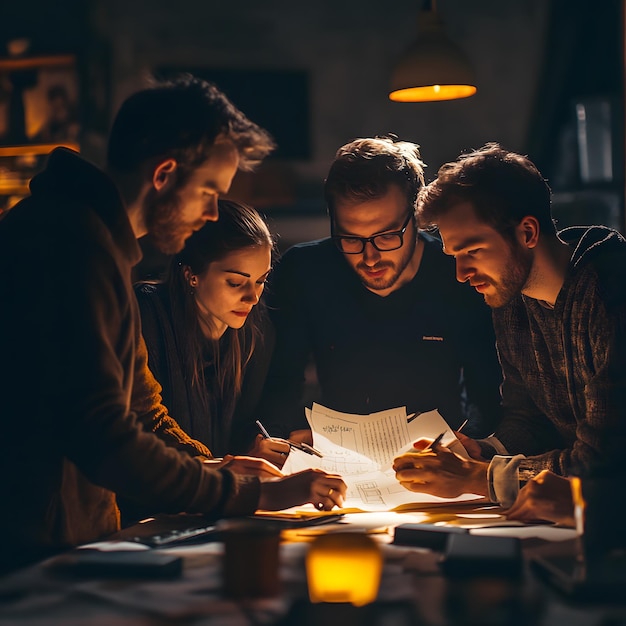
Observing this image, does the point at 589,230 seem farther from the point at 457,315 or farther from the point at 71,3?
the point at 71,3

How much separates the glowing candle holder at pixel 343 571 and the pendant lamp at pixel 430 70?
1.97 meters

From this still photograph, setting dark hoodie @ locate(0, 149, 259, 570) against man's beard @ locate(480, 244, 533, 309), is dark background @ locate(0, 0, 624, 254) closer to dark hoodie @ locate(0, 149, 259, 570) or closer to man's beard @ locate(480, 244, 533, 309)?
man's beard @ locate(480, 244, 533, 309)

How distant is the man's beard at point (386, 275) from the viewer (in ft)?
8.09

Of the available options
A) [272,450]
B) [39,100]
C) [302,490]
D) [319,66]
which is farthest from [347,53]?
[302,490]

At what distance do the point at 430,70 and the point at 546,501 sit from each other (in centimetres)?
175

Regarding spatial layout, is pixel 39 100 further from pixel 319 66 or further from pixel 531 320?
pixel 531 320

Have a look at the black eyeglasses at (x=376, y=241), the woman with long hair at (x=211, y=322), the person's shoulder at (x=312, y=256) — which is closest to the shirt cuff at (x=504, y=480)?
the woman with long hair at (x=211, y=322)

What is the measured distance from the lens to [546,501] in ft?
5.30

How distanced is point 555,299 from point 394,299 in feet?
2.21

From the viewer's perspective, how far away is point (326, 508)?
173 cm

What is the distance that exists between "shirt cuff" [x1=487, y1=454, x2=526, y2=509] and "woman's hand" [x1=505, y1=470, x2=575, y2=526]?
10 cm

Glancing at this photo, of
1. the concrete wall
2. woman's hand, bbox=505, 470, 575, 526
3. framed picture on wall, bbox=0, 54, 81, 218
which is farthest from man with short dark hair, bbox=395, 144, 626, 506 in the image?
the concrete wall

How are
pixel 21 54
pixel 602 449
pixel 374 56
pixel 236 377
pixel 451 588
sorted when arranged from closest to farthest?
pixel 451 588 < pixel 602 449 < pixel 236 377 < pixel 21 54 < pixel 374 56

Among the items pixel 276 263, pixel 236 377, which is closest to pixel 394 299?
pixel 276 263
